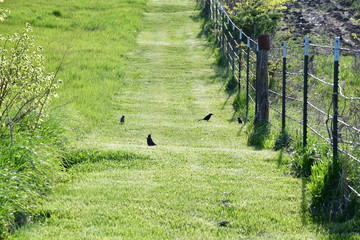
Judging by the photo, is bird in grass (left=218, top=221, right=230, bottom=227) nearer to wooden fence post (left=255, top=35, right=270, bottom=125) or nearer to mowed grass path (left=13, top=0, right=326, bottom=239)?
mowed grass path (left=13, top=0, right=326, bottom=239)

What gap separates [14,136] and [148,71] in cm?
1209

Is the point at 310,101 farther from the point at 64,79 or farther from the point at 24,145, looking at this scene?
the point at 64,79

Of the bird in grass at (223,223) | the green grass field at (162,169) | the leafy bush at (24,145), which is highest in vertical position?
the leafy bush at (24,145)

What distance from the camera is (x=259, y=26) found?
21.2 meters

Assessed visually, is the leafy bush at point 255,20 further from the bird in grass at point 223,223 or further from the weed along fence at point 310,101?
the bird in grass at point 223,223

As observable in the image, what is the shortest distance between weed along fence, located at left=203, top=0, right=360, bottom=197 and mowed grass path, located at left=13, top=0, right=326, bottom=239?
654 mm

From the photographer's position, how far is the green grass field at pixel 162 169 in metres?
5.79

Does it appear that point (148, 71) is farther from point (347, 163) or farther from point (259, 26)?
point (347, 163)

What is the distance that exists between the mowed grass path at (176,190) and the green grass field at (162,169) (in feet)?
0.04

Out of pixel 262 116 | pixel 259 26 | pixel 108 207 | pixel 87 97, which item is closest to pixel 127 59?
pixel 259 26

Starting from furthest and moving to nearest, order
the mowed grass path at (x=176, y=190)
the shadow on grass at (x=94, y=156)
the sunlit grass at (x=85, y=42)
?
the sunlit grass at (x=85, y=42) → the shadow on grass at (x=94, y=156) → the mowed grass path at (x=176, y=190)

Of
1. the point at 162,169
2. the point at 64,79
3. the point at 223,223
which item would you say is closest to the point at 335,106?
the point at 223,223

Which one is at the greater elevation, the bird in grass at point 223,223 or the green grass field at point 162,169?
the bird in grass at point 223,223

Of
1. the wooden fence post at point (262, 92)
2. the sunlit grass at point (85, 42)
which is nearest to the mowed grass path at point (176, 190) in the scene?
the wooden fence post at point (262, 92)
